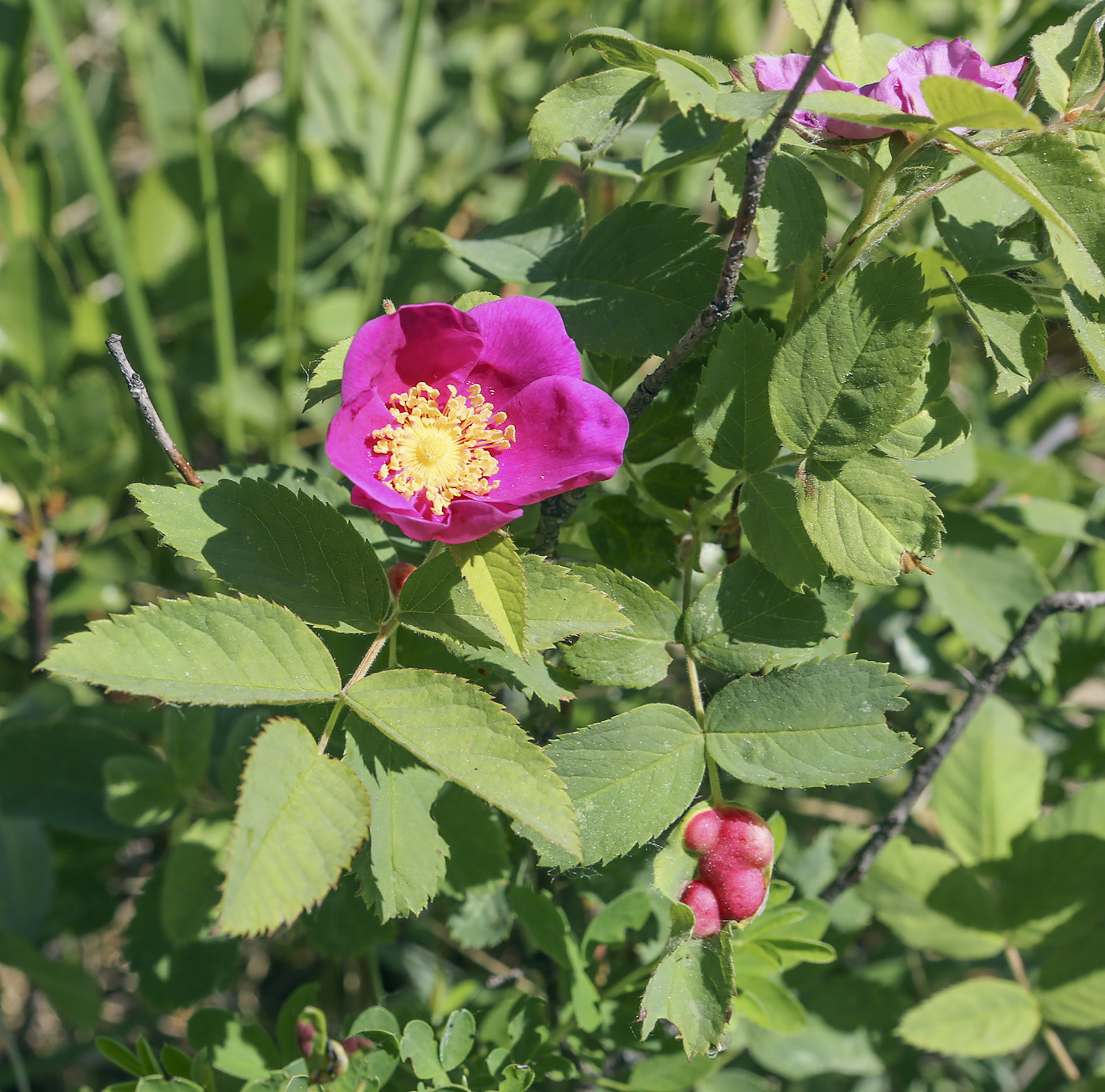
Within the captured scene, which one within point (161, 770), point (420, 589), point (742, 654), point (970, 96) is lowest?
point (161, 770)

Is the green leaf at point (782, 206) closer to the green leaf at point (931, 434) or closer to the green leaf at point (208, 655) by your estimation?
the green leaf at point (931, 434)

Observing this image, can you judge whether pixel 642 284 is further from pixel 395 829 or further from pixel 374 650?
pixel 395 829

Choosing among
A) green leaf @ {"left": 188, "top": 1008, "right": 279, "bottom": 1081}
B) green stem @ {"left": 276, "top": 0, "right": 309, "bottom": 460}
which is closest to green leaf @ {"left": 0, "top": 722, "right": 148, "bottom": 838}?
green leaf @ {"left": 188, "top": 1008, "right": 279, "bottom": 1081}

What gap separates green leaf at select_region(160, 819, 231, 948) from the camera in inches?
46.4

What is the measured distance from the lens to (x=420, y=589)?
0.87 meters

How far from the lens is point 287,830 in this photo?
729 mm

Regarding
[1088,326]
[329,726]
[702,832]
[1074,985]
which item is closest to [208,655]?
[329,726]

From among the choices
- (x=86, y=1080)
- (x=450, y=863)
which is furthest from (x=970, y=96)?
(x=86, y=1080)

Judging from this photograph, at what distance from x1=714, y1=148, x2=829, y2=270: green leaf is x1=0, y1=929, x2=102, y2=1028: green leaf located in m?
1.36

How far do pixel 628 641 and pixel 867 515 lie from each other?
253 mm

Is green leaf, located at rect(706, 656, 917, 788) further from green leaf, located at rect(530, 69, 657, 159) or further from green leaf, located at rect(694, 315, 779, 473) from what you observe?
green leaf, located at rect(530, 69, 657, 159)

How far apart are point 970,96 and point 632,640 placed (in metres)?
0.53

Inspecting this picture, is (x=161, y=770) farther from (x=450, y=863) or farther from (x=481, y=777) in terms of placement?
(x=481, y=777)

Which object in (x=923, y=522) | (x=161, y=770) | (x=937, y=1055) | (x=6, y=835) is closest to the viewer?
(x=923, y=522)
